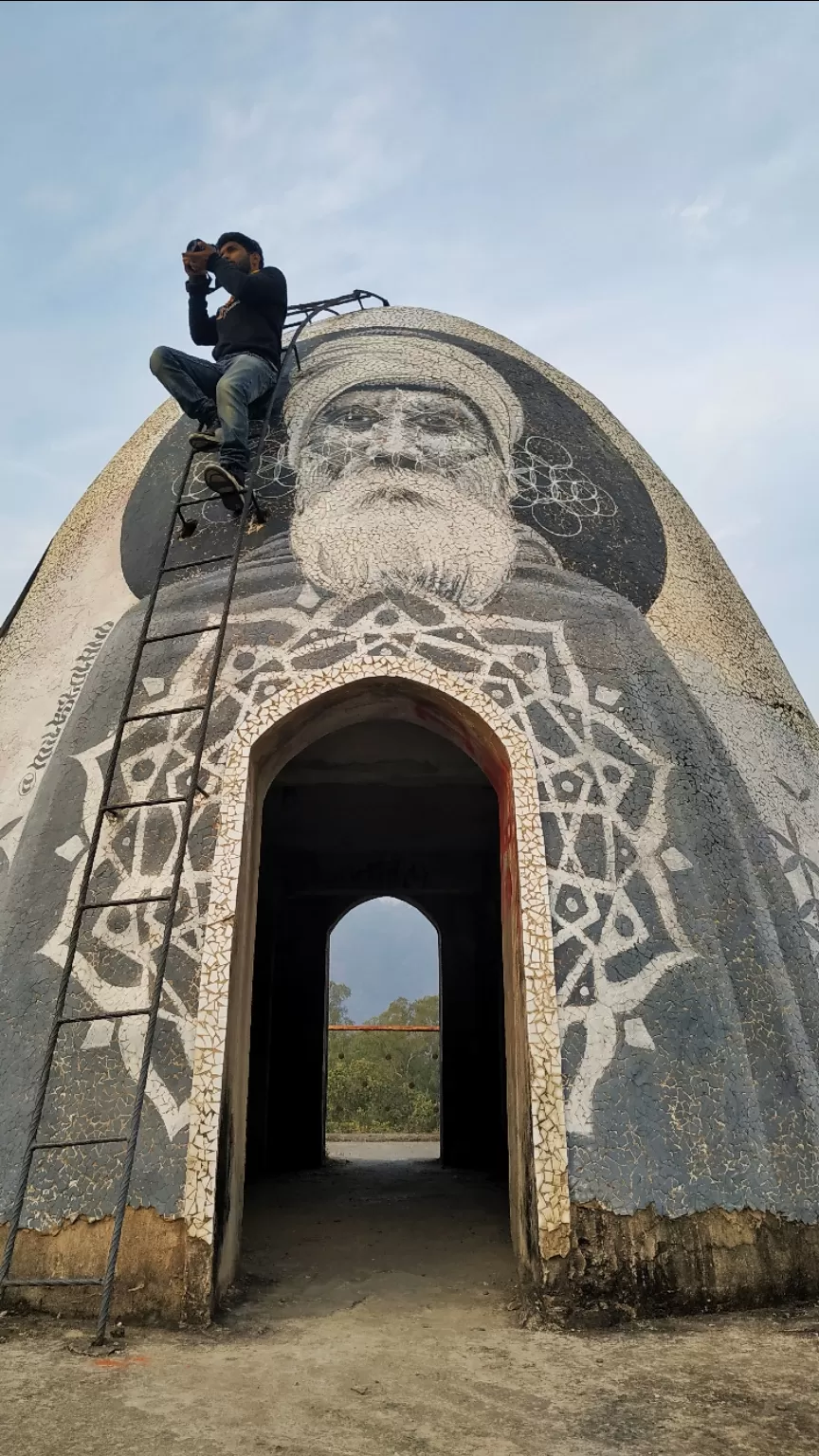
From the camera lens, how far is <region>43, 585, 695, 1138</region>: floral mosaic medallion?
12.4 ft

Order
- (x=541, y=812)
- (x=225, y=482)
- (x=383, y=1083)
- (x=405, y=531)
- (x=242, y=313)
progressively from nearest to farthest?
(x=541, y=812) < (x=225, y=482) < (x=405, y=531) < (x=242, y=313) < (x=383, y=1083)

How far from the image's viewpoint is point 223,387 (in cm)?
516

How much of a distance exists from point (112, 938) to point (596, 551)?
3.15 m

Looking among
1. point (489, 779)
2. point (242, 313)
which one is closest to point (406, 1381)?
point (489, 779)

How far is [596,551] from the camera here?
17.1ft

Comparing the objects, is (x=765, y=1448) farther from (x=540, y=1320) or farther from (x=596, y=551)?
(x=596, y=551)

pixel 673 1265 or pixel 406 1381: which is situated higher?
pixel 673 1265

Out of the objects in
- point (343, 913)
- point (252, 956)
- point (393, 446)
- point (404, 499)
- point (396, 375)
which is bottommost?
point (252, 956)

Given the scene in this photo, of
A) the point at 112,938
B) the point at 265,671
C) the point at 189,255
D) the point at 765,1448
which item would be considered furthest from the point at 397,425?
the point at 765,1448

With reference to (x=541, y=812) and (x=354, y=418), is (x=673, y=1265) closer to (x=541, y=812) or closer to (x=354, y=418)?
(x=541, y=812)

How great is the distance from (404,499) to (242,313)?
62.7 inches

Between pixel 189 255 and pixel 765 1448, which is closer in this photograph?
pixel 765 1448

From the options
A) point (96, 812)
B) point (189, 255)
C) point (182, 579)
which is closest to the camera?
point (96, 812)

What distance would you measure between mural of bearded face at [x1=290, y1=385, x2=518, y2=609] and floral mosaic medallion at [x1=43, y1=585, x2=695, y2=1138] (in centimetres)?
21
